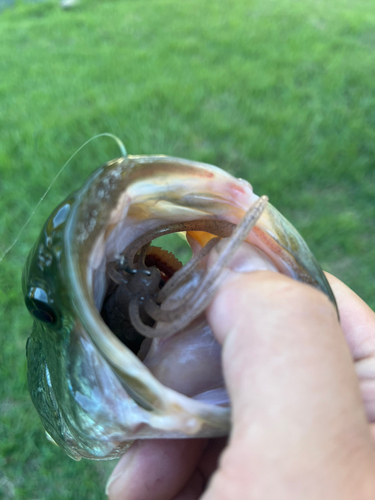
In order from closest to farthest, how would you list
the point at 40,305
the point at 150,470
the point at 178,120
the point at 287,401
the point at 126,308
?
1. the point at 287,401
2. the point at 40,305
3. the point at 126,308
4. the point at 150,470
5. the point at 178,120

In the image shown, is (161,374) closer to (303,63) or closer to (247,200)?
(247,200)

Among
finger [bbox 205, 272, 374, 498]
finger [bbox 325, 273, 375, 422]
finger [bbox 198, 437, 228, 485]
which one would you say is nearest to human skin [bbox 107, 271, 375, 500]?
finger [bbox 205, 272, 374, 498]

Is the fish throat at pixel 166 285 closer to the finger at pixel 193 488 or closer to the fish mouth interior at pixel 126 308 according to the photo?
the fish mouth interior at pixel 126 308

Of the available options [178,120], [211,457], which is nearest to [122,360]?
[211,457]

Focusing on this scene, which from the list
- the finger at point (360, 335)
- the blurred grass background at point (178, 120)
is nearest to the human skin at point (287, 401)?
the finger at point (360, 335)

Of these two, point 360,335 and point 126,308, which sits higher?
point 126,308

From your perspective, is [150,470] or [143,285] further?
[150,470]

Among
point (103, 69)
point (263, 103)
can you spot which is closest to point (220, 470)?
point (263, 103)

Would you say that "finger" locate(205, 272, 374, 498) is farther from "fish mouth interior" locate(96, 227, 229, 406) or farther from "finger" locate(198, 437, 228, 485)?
"finger" locate(198, 437, 228, 485)

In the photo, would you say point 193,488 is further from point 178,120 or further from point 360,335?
point 178,120
